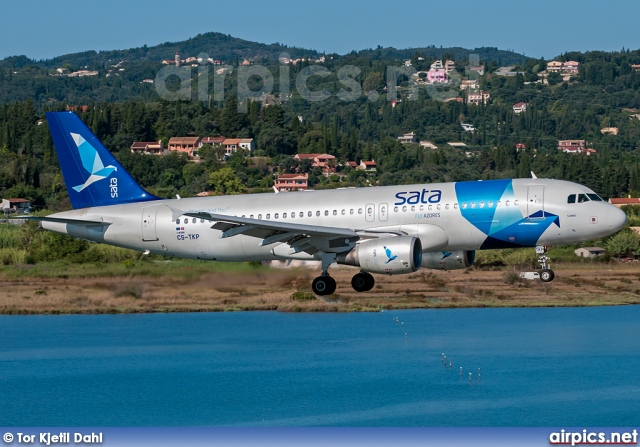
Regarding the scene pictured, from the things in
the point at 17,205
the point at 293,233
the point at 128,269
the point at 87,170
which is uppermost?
the point at 87,170

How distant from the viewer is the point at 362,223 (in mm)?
55375

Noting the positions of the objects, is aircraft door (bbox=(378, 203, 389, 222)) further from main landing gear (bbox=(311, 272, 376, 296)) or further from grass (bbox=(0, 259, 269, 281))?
grass (bbox=(0, 259, 269, 281))

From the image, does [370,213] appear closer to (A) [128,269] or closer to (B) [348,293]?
(A) [128,269]

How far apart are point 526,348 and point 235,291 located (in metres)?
27.0

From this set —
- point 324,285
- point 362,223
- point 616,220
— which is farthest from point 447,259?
point 616,220

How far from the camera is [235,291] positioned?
10850cm

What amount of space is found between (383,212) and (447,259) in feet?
13.4

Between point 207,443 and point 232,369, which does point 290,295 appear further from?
point 207,443

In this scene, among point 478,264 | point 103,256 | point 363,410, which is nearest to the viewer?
point 363,410

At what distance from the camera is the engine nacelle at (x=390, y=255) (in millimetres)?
52969

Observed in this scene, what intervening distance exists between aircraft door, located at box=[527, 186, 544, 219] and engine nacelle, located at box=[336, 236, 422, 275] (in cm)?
529

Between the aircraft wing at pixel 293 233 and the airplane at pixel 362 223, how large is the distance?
5cm

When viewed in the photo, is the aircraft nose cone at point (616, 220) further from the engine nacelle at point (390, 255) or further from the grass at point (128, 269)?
the grass at point (128, 269)

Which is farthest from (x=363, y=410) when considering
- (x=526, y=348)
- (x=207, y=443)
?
(x=526, y=348)
